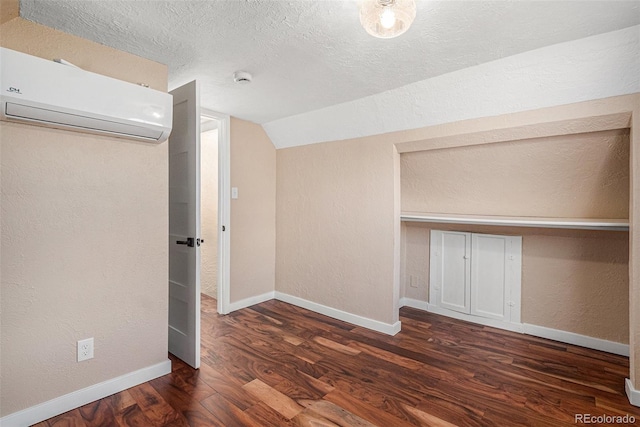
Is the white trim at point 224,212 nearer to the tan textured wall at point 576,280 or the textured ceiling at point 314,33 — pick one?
the textured ceiling at point 314,33

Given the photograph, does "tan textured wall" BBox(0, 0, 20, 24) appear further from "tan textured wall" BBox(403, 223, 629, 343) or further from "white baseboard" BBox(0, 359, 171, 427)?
"tan textured wall" BBox(403, 223, 629, 343)

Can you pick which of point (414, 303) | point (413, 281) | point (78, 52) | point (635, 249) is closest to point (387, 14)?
point (78, 52)

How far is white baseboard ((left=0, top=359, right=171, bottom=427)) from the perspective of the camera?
5.44 feet

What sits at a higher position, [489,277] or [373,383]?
[489,277]

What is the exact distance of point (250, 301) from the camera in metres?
3.66

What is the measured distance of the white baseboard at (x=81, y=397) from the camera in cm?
166

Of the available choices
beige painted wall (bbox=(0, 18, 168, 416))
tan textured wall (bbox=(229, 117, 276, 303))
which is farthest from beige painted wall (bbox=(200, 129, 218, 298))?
beige painted wall (bbox=(0, 18, 168, 416))

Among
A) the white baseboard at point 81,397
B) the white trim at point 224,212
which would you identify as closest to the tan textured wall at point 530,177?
the white trim at point 224,212

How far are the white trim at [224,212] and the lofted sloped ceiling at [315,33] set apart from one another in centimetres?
93

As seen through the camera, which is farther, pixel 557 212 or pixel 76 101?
pixel 557 212

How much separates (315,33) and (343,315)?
2.56 m

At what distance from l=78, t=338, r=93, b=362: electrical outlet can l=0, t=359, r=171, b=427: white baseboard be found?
186 millimetres

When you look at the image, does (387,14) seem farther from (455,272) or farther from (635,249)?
(455,272)

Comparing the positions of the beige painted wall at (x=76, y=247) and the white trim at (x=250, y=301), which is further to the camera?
the white trim at (x=250, y=301)
